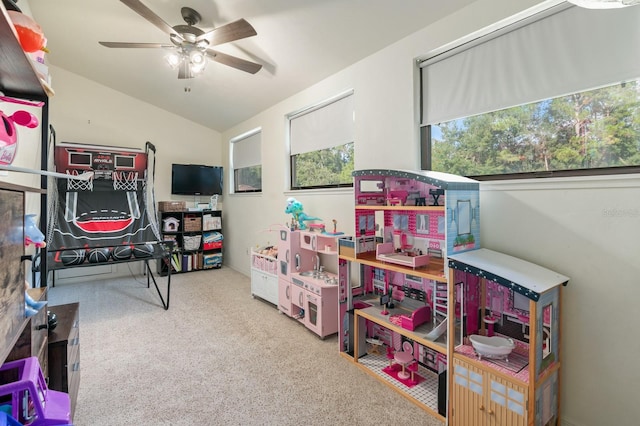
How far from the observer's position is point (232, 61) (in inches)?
110

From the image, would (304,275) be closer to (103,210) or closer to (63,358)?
(63,358)

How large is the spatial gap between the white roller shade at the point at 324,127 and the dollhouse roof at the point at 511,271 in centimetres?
176

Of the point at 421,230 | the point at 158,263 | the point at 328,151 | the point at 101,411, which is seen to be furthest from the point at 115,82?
the point at 421,230

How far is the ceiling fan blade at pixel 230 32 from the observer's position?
2.25 m

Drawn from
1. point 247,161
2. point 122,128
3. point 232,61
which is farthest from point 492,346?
point 122,128

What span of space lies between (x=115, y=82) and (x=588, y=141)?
5800 millimetres

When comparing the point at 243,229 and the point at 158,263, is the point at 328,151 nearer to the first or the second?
the point at 243,229

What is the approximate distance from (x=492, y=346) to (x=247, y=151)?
4516mm

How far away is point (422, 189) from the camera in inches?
95.9

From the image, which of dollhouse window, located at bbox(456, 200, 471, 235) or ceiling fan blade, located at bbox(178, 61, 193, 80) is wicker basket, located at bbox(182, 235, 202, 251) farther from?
dollhouse window, located at bbox(456, 200, 471, 235)

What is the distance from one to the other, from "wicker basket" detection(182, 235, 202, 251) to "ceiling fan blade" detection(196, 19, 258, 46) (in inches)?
146

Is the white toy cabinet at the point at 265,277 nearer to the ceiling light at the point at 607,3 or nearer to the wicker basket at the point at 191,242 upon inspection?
the wicker basket at the point at 191,242

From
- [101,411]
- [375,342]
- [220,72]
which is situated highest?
[220,72]

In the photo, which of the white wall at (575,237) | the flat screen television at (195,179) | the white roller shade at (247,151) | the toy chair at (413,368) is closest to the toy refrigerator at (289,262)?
the white wall at (575,237)
